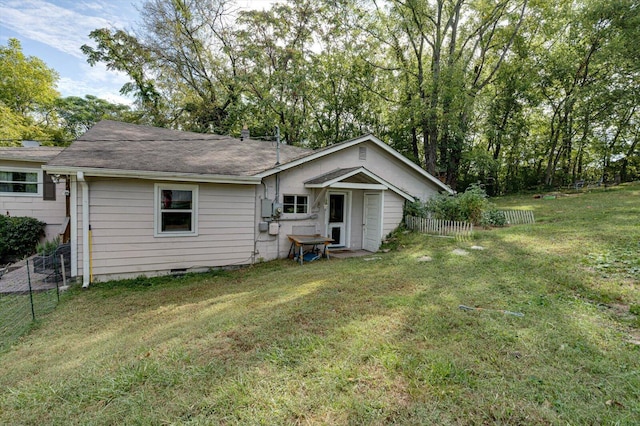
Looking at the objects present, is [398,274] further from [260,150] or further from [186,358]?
[260,150]

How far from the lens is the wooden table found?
28.0 ft

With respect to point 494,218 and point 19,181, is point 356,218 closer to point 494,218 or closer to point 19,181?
point 494,218

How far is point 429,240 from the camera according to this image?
30.5 ft

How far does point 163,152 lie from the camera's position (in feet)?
27.9

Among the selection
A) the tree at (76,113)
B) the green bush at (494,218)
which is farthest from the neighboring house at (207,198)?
the tree at (76,113)

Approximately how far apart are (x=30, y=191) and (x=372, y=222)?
12.7 m

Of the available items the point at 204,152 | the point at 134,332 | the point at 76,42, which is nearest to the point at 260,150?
the point at 204,152

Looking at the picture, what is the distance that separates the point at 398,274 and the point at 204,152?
23.7 feet

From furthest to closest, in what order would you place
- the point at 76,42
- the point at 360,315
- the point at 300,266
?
1. the point at 76,42
2. the point at 300,266
3. the point at 360,315

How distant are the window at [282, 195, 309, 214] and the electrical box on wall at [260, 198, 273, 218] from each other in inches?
22.3

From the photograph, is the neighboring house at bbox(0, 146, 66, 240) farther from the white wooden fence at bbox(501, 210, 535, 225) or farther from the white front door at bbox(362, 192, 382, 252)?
the white wooden fence at bbox(501, 210, 535, 225)

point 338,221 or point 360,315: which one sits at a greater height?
point 338,221

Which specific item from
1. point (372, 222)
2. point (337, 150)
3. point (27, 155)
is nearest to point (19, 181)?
point (27, 155)

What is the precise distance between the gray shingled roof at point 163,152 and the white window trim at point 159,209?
476mm
